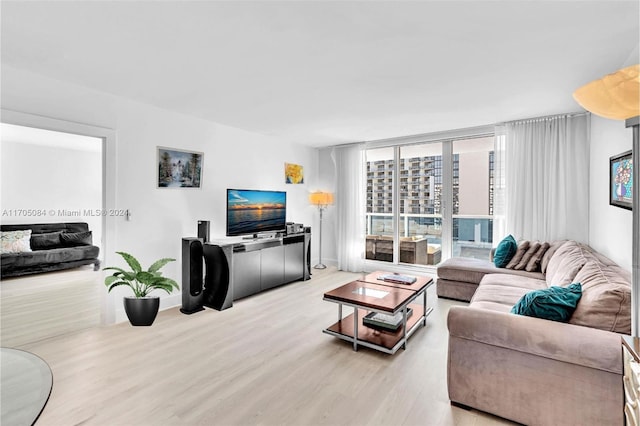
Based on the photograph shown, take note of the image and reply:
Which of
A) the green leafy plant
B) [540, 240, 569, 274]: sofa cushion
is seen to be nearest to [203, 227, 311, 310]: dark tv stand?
the green leafy plant

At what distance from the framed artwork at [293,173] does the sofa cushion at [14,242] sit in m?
4.62

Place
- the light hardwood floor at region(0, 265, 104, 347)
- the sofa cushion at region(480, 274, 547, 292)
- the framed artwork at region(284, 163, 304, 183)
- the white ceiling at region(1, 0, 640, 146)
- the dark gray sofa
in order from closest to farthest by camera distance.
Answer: the white ceiling at region(1, 0, 640, 146) → the light hardwood floor at region(0, 265, 104, 347) → the sofa cushion at region(480, 274, 547, 292) → the dark gray sofa → the framed artwork at region(284, 163, 304, 183)

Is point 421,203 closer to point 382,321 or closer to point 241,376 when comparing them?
point 382,321

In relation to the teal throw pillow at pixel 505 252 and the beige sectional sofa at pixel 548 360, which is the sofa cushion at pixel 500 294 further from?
the teal throw pillow at pixel 505 252

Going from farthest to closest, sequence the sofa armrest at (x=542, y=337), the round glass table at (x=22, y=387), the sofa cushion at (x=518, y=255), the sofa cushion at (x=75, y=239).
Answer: the sofa cushion at (x=75, y=239), the sofa cushion at (x=518, y=255), the sofa armrest at (x=542, y=337), the round glass table at (x=22, y=387)

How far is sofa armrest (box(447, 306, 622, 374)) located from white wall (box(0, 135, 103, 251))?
6.57 m

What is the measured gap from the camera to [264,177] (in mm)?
5145

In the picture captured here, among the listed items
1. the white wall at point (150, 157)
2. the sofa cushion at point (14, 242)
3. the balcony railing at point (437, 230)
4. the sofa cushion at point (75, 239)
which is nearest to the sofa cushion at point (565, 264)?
the balcony railing at point (437, 230)

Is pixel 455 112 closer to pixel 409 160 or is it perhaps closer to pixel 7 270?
pixel 409 160

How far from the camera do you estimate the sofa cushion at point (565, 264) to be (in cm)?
260

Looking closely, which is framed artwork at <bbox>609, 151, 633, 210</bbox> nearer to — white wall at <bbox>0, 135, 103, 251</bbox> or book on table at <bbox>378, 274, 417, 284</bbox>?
book on table at <bbox>378, 274, 417, 284</bbox>

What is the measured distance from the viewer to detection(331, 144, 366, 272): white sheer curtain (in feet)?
19.1

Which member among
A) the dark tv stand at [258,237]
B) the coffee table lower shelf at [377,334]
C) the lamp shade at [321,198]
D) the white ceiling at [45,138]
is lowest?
the coffee table lower shelf at [377,334]

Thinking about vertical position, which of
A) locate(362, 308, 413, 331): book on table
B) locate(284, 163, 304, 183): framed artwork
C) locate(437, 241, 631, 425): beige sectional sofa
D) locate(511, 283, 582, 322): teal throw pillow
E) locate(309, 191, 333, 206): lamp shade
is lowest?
locate(362, 308, 413, 331): book on table
